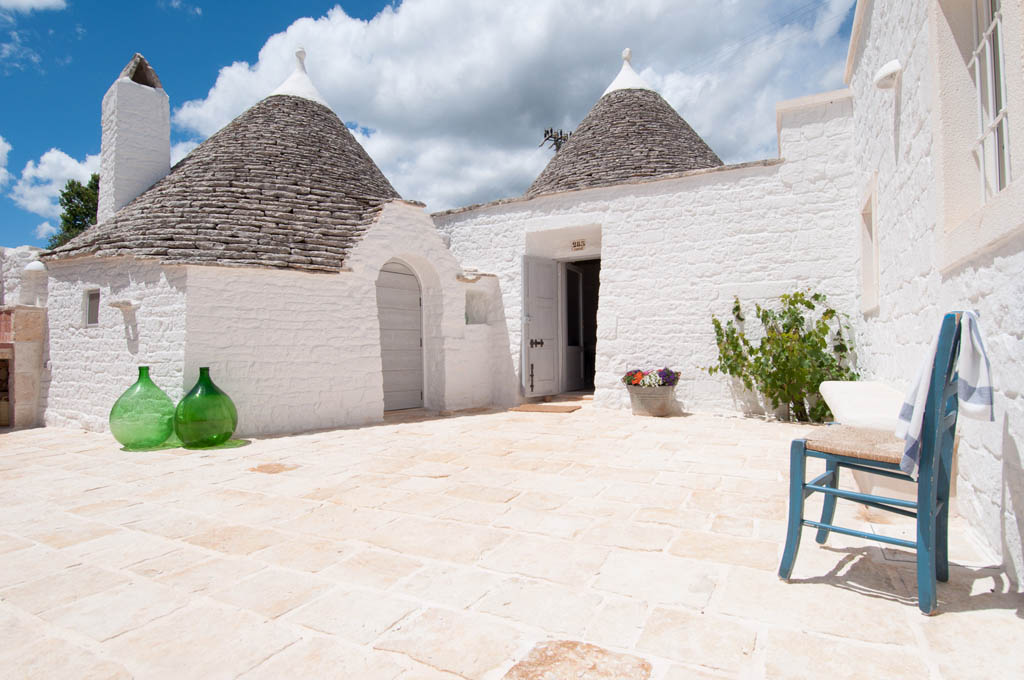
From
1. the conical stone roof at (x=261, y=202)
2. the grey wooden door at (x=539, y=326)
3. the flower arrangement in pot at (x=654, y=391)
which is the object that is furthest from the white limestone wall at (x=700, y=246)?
the conical stone roof at (x=261, y=202)

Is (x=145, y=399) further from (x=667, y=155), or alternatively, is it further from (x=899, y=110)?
(x=667, y=155)

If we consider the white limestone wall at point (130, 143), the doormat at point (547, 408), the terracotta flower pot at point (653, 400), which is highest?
the white limestone wall at point (130, 143)

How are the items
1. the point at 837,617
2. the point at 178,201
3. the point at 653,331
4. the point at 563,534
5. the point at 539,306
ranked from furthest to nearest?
the point at 539,306 < the point at 653,331 < the point at 178,201 < the point at 563,534 < the point at 837,617

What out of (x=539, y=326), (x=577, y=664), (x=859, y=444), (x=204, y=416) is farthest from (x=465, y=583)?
(x=539, y=326)

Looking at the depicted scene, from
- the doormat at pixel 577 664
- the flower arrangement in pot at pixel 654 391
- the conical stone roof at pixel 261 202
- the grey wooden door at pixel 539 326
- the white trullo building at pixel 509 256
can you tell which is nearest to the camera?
the doormat at pixel 577 664

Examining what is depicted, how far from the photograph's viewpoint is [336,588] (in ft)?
8.27

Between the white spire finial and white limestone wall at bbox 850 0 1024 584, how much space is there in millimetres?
6657

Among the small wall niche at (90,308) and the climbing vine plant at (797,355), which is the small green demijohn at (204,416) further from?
the climbing vine plant at (797,355)

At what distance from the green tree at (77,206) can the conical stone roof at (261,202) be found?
54.2 feet

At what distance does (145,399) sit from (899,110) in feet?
25.1

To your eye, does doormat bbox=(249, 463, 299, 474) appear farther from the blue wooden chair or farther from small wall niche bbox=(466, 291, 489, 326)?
small wall niche bbox=(466, 291, 489, 326)

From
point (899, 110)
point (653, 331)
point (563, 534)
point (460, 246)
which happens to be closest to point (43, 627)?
point (563, 534)

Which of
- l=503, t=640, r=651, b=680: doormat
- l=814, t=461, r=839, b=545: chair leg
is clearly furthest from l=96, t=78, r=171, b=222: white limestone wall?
l=814, t=461, r=839, b=545: chair leg

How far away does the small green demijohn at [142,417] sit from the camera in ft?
19.9
